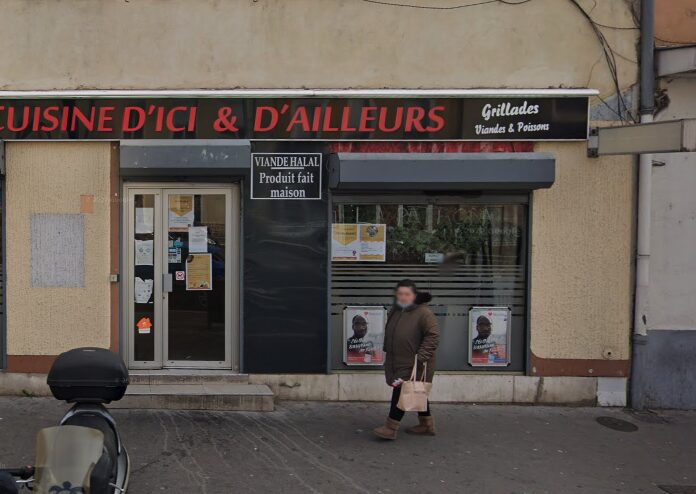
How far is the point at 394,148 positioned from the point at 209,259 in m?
2.60

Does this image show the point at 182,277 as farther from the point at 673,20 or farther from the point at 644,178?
the point at 673,20

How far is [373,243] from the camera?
7113 millimetres

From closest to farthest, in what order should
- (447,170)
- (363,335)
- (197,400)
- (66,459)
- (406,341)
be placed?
(66,459)
(406,341)
(197,400)
(447,170)
(363,335)

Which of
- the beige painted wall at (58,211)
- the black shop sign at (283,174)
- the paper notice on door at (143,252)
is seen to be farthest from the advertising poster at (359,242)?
the beige painted wall at (58,211)

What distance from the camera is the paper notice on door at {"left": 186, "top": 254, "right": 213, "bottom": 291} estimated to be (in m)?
7.16

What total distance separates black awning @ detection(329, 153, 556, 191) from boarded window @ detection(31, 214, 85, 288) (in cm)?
313

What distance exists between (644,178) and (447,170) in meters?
2.27

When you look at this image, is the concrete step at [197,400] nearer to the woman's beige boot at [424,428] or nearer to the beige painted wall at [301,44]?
the woman's beige boot at [424,428]

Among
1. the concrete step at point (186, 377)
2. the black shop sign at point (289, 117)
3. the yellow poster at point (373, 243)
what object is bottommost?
the concrete step at point (186, 377)

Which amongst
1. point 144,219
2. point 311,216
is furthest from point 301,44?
point 144,219

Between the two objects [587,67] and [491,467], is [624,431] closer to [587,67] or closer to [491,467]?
[491,467]

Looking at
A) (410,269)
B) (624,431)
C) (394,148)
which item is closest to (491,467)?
(624,431)

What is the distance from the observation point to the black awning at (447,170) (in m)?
6.60

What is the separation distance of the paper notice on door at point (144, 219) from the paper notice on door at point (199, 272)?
0.61 metres
